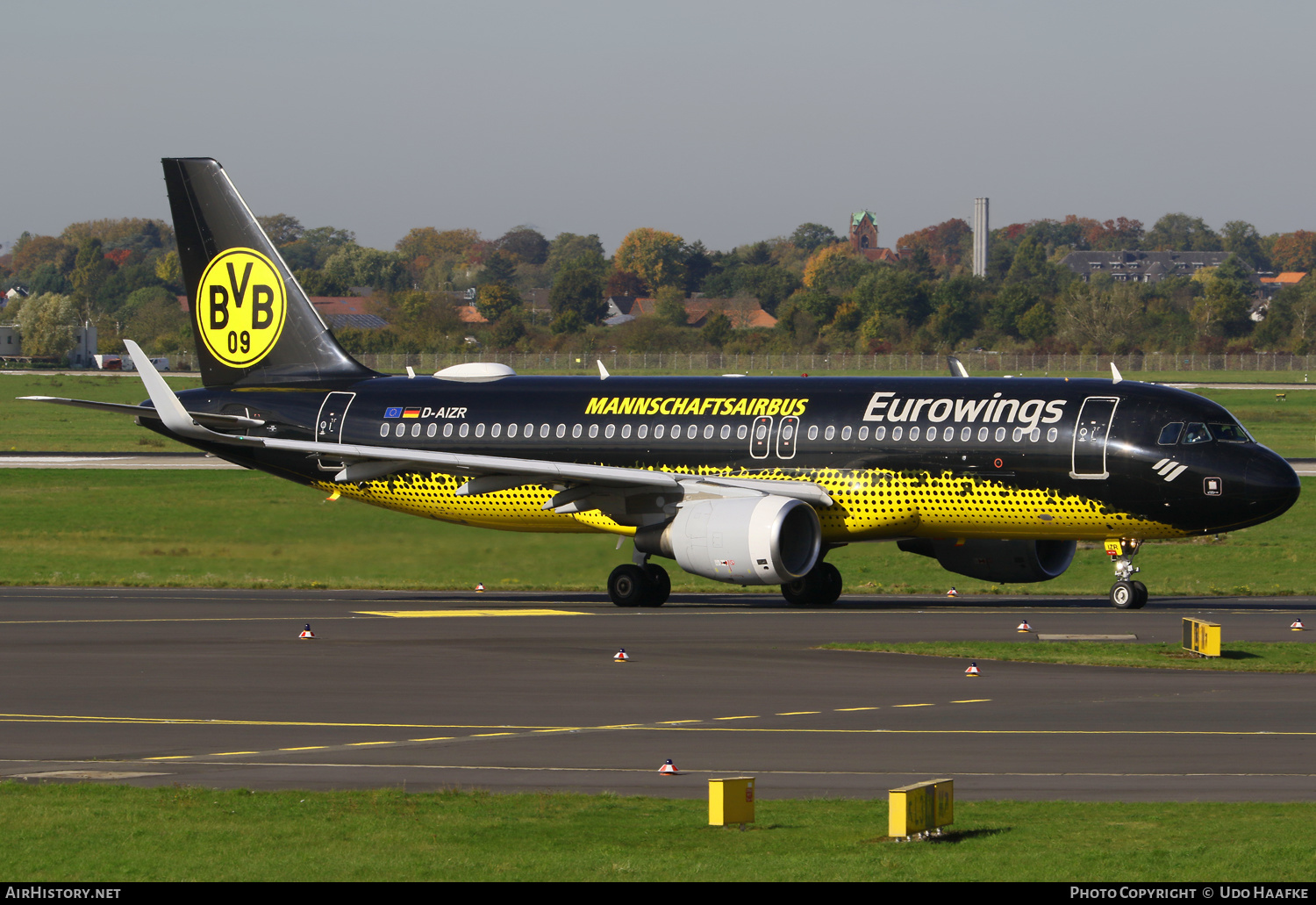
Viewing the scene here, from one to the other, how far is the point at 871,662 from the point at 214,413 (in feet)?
72.0

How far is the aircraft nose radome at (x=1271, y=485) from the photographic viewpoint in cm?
3544

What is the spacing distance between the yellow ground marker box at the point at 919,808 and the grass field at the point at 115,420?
220 ft

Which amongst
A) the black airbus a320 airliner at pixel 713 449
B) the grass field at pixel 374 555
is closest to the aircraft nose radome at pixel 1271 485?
the black airbus a320 airliner at pixel 713 449

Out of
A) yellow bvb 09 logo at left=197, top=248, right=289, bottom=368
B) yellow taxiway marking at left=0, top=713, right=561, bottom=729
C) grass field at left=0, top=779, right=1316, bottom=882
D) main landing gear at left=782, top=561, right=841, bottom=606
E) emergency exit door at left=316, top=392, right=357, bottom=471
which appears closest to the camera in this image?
grass field at left=0, top=779, right=1316, bottom=882

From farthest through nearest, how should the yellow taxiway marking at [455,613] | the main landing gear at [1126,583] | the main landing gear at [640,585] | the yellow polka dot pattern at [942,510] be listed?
1. the main landing gear at [640,585]
2. the main landing gear at [1126,583]
3. the yellow taxiway marking at [455,613]
4. the yellow polka dot pattern at [942,510]

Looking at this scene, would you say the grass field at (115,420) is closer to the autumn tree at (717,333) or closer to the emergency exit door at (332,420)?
the emergency exit door at (332,420)

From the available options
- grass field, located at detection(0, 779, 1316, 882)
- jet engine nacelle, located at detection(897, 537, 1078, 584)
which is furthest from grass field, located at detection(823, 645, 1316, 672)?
grass field, located at detection(0, 779, 1316, 882)

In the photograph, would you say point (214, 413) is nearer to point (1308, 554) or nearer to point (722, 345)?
point (1308, 554)

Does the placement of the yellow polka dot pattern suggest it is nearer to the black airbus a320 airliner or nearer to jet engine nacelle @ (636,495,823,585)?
the black airbus a320 airliner

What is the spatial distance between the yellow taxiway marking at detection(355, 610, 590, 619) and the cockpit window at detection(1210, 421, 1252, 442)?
44.6 ft

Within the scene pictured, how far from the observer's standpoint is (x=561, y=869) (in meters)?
14.2

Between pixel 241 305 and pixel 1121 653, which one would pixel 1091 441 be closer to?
pixel 1121 653

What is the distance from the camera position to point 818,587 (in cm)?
4025

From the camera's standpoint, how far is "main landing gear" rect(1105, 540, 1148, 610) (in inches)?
1490
